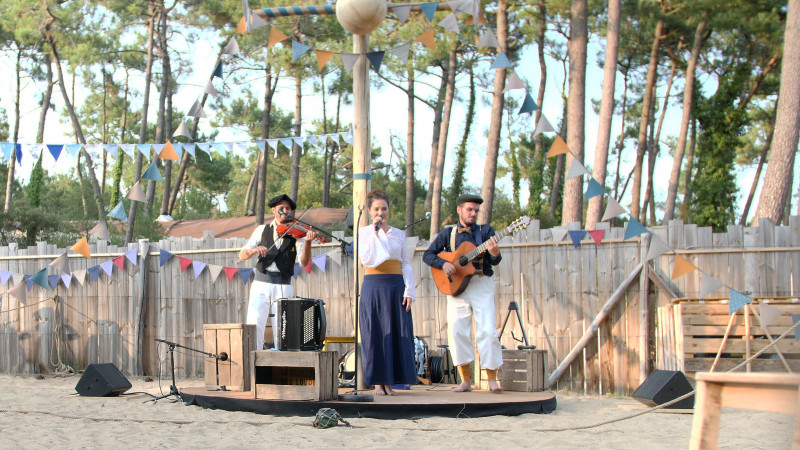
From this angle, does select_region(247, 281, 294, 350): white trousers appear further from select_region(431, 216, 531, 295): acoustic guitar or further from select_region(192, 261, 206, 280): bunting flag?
select_region(192, 261, 206, 280): bunting flag

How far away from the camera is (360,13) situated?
18.0 ft

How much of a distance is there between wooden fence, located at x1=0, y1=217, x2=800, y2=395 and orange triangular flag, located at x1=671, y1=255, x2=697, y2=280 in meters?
0.21

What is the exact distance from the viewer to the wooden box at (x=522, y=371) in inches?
246

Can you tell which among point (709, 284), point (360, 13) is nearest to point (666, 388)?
point (709, 284)

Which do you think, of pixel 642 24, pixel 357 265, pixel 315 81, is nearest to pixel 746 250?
pixel 357 265

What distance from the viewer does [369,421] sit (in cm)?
488

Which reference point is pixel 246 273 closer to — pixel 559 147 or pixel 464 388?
pixel 464 388

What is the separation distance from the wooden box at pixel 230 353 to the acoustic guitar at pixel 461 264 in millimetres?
1549

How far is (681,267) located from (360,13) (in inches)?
144

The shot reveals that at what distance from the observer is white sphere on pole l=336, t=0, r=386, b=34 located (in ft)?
17.9

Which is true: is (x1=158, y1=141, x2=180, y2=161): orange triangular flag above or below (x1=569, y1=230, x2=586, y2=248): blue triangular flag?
above

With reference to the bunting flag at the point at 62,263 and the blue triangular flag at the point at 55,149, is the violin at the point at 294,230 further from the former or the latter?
the bunting flag at the point at 62,263

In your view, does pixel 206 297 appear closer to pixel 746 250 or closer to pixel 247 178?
pixel 746 250

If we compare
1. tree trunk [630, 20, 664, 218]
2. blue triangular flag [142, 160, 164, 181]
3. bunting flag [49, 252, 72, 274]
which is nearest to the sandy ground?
blue triangular flag [142, 160, 164, 181]
